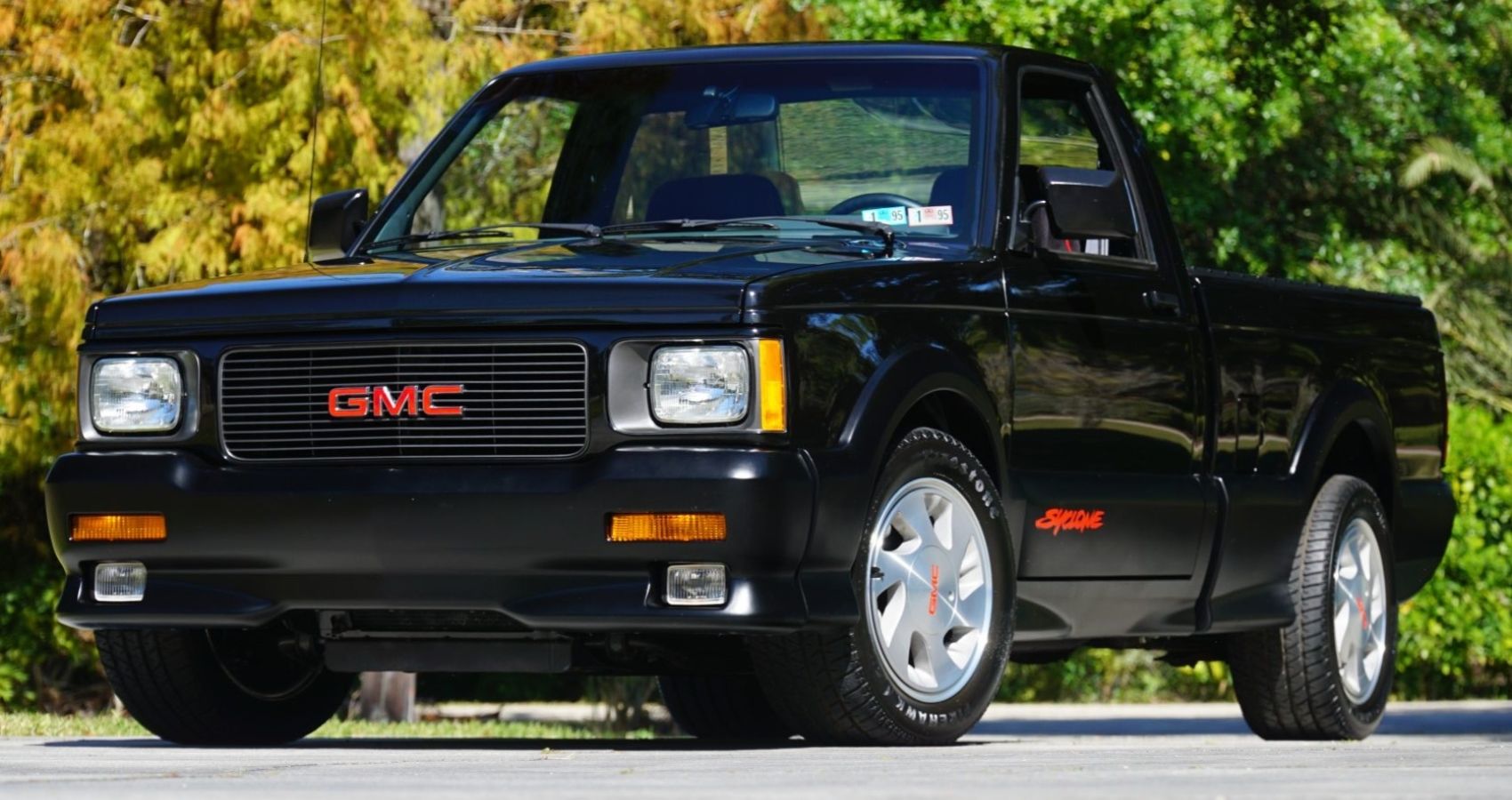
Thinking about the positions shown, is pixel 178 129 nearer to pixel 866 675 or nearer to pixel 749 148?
pixel 749 148

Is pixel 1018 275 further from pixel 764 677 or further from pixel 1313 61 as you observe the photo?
pixel 1313 61

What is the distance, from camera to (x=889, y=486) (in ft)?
21.3

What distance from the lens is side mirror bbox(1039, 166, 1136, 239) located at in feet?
23.9

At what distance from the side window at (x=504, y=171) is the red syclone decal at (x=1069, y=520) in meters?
1.85

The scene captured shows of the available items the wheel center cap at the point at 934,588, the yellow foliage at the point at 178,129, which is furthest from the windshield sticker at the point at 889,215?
the yellow foliage at the point at 178,129

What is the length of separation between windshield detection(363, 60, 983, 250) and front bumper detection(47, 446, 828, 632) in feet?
4.00

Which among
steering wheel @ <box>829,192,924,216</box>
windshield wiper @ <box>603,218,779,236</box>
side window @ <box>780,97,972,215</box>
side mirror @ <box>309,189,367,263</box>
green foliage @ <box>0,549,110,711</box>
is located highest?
side window @ <box>780,97,972,215</box>

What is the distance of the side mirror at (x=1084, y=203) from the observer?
7289mm

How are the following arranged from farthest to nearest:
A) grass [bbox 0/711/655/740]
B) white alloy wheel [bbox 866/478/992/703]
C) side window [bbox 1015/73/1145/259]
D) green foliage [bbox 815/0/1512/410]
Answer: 1. green foliage [bbox 815/0/1512/410]
2. grass [bbox 0/711/655/740]
3. side window [bbox 1015/73/1145/259]
4. white alloy wheel [bbox 866/478/992/703]

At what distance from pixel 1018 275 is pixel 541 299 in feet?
4.82

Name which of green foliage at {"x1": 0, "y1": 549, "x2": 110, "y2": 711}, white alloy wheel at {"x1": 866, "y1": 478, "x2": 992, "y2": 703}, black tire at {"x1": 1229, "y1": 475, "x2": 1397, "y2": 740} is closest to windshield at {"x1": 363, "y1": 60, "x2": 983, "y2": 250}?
white alloy wheel at {"x1": 866, "y1": 478, "x2": 992, "y2": 703}

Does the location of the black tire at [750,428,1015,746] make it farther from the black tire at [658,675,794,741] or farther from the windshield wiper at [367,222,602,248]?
the black tire at [658,675,794,741]

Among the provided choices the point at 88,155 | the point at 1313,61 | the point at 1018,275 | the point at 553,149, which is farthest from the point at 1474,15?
the point at 1018,275

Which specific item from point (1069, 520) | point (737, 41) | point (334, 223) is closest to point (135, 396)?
point (334, 223)
